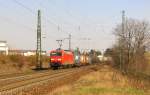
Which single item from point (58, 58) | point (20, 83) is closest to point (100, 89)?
point (20, 83)

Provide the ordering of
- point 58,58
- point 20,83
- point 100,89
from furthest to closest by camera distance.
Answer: point 58,58 < point 20,83 < point 100,89

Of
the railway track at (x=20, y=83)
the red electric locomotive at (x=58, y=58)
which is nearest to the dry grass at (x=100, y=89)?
the railway track at (x=20, y=83)

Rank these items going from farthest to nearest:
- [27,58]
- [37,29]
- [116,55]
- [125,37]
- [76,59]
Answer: [116,55] < [76,59] < [125,37] < [27,58] < [37,29]

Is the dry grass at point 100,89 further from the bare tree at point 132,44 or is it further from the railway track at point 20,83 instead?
the bare tree at point 132,44

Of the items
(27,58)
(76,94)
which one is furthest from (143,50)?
(76,94)

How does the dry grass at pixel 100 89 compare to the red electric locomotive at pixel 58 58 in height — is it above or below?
below

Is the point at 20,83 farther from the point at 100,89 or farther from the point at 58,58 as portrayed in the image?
the point at 58,58

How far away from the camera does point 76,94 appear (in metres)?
17.2

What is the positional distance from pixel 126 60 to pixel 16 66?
27.7m

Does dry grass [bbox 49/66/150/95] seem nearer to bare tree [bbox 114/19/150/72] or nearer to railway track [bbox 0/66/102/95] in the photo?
railway track [bbox 0/66/102/95]

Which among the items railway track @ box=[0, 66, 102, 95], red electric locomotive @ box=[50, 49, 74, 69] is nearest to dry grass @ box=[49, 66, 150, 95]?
railway track @ box=[0, 66, 102, 95]

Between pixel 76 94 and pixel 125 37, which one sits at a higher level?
pixel 125 37

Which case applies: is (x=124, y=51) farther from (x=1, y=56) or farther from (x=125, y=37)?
(x=1, y=56)

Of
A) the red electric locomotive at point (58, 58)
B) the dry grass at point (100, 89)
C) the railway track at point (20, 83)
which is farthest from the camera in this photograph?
the red electric locomotive at point (58, 58)
